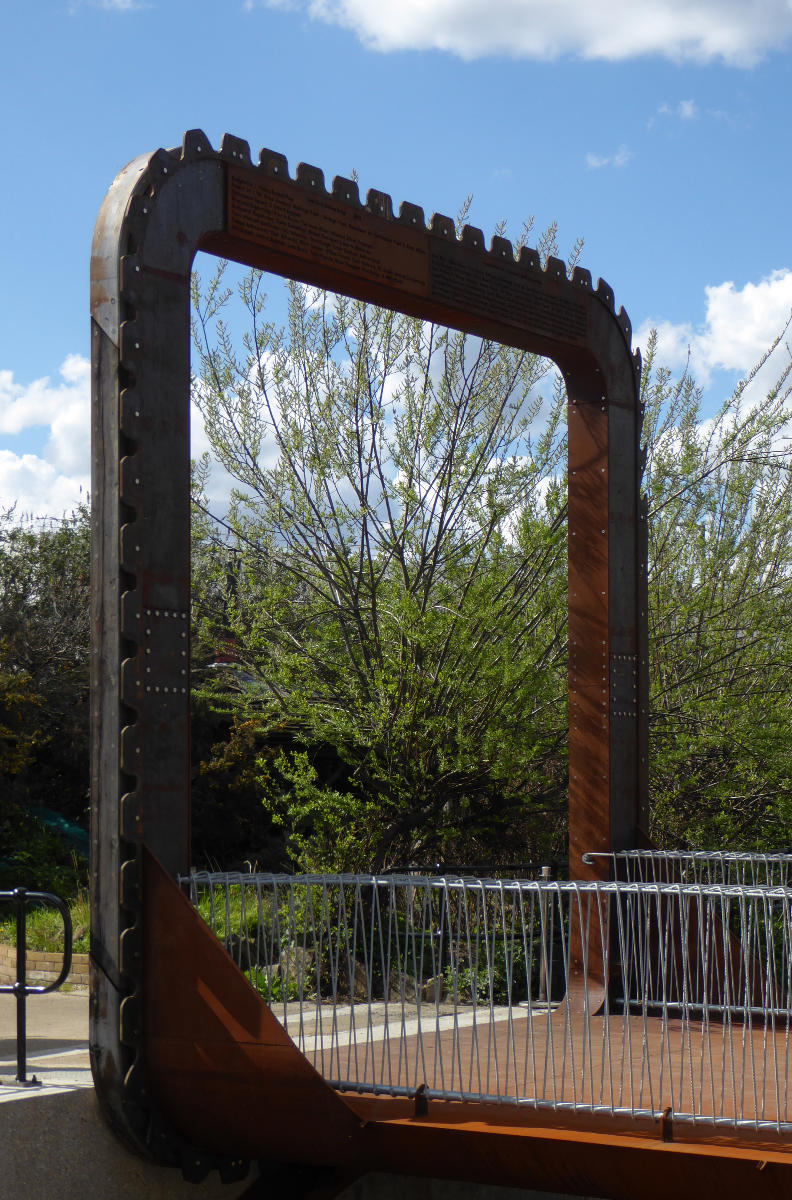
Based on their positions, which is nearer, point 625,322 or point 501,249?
point 501,249

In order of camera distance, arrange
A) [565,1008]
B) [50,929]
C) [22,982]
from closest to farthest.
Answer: [22,982] → [565,1008] → [50,929]

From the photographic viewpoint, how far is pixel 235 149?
21.0 ft

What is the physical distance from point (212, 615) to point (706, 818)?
4.76 meters

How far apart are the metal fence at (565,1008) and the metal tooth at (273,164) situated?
3395mm

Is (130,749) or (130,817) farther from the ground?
(130,749)

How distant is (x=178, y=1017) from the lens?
5680 mm

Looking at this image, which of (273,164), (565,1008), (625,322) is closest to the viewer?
(565,1008)

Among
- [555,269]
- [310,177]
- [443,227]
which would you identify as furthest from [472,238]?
[310,177]

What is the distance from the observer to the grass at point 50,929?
1181 centimetres

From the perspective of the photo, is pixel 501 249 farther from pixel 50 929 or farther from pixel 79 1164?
pixel 50 929

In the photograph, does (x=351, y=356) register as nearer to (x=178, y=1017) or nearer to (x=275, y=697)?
(x=275, y=697)

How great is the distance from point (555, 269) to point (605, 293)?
0.51 meters

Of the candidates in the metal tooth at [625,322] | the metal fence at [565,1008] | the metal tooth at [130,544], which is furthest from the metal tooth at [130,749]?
the metal tooth at [625,322]

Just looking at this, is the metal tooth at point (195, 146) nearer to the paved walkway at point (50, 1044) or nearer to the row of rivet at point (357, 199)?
the row of rivet at point (357, 199)
